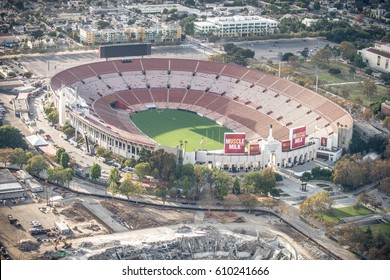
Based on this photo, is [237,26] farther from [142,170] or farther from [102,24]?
[142,170]

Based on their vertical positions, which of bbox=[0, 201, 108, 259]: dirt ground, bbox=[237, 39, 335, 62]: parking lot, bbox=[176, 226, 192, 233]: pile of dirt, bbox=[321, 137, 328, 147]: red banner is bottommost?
bbox=[0, 201, 108, 259]: dirt ground

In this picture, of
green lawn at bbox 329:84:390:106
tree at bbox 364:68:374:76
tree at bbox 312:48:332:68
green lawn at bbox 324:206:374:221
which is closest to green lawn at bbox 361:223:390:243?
green lawn at bbox 324:206:374:221

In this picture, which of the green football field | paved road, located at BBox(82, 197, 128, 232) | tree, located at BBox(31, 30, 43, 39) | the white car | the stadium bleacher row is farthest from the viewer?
tree, located at BBox(31, 30, 43, 39)

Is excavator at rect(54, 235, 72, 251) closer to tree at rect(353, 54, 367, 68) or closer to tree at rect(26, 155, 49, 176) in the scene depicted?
tree at rect(26, 155, 49, 176)

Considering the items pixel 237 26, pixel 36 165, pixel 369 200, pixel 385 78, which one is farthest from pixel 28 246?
pixel 237 26

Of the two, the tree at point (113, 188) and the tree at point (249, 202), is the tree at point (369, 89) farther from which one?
the tree at point (113, 188)

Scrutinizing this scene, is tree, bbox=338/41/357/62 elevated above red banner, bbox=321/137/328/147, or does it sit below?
above
